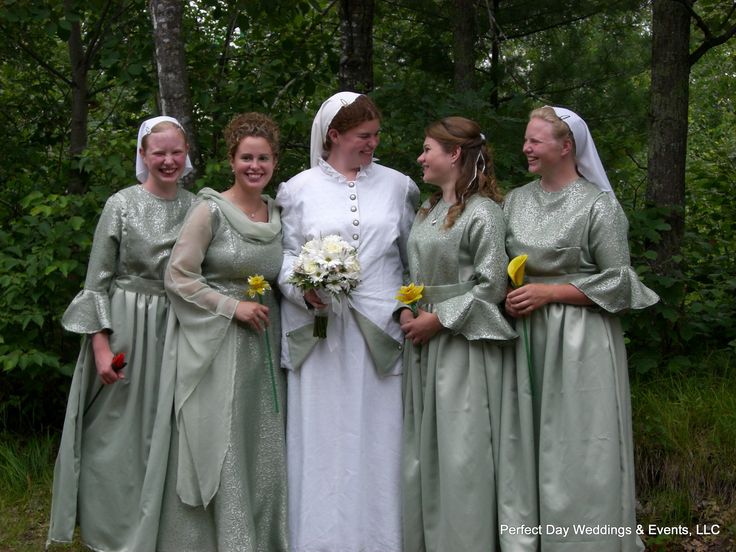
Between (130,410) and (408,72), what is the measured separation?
5.04 m

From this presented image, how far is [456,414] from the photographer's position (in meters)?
4.35

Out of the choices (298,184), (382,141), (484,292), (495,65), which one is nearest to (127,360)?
(298,184)

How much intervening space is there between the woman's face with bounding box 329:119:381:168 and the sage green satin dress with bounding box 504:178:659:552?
0.94 m

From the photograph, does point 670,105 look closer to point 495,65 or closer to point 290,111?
point 495,65

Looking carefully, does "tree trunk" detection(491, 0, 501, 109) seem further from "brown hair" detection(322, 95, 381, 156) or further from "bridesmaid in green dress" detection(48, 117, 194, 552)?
"bridesmaid in green dress" detection(48, 117, 194, 552)

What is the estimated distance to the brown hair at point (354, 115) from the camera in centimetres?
464

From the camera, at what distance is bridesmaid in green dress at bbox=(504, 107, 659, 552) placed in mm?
4160

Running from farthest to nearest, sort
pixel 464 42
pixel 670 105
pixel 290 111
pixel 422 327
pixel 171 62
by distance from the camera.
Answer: pixel 464 42, pixel 290 111, pixel 670 105, pixel 171 62, pixel 422 327

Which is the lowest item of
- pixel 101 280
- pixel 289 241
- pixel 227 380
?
pixel 227 380

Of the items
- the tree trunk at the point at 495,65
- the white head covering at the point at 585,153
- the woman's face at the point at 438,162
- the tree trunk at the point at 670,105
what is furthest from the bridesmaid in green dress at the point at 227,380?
the tree trunk at the point at 495,65

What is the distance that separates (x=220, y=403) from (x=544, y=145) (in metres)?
1.91

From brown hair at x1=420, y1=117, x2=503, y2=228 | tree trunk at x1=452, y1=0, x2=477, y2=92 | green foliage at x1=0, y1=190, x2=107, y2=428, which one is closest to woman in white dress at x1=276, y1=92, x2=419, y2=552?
brown hair at x1=420, y1=117, x2=503, y2=228

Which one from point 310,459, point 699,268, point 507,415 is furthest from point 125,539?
point 699,268

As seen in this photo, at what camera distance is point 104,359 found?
179 inches
